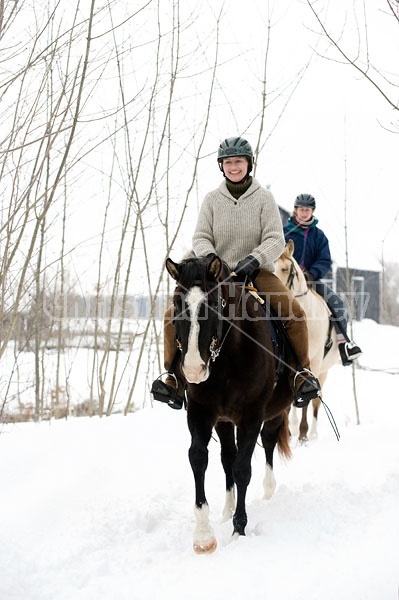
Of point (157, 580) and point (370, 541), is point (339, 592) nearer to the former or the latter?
point (370, 541)

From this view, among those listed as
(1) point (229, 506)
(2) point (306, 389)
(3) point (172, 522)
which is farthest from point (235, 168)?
→ (3) point (172, 522)

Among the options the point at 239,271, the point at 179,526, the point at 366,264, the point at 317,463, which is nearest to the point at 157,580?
the point at 179,526

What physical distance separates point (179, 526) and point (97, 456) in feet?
5.04

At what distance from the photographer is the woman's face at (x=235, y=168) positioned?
4211mm

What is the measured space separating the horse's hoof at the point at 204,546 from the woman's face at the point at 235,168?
8.60 feet

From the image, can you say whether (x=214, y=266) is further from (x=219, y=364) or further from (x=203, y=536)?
(x=203, y=536)

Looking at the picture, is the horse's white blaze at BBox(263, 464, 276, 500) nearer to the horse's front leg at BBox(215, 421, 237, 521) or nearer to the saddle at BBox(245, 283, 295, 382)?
the horse's front leg at BBox(215, 421, 237, 521)

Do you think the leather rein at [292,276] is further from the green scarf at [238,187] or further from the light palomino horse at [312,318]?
the green scarf at [238,187]

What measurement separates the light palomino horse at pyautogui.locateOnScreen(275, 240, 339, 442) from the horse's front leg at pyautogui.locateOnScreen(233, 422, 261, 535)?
2572 mm

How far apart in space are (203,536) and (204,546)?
6 centimetres

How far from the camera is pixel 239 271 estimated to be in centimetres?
381

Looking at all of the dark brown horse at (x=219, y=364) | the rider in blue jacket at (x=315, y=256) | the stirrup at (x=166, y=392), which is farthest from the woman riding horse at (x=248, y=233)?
the rider in blue jacket at (x=315, y=256)

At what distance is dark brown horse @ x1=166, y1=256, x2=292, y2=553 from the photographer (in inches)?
120

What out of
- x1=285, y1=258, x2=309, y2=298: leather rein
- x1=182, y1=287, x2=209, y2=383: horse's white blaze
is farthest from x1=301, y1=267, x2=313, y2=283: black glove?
x1=182, y1=287, x2=209, y2=383: horse's white blaze
